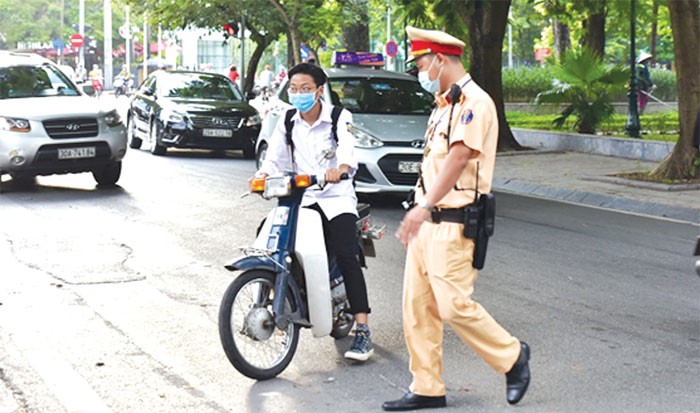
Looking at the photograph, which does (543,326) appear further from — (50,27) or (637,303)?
(50,27)

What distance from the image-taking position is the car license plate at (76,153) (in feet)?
50.3

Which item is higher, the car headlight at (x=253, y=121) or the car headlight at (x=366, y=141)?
the car headlight at (x=366, y=141)

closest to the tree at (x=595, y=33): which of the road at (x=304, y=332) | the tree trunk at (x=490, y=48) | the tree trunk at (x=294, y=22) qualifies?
the tree trunk at (x=294, y=22)

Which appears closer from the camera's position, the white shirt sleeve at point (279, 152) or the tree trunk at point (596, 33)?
the white shirt sleeve at point (279, 152)

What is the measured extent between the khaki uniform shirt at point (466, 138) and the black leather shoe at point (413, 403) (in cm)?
95

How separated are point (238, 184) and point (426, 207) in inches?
455

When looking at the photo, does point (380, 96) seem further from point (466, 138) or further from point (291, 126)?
point (466, 138)

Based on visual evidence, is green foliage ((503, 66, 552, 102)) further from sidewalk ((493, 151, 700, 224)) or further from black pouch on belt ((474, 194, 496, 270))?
black pouch on belt ((474, 194, 496, 270))

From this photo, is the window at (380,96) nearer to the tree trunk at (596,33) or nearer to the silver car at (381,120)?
the silver car at (381,120)

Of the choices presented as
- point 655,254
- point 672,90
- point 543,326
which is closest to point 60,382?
point 543,326

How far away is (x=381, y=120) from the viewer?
14883mm

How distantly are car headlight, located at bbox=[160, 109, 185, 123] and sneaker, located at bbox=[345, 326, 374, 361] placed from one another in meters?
15.3

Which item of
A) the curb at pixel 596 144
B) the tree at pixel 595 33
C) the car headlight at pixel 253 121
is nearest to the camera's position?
the curb at pixel 596 144

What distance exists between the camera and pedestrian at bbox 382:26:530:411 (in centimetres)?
555
